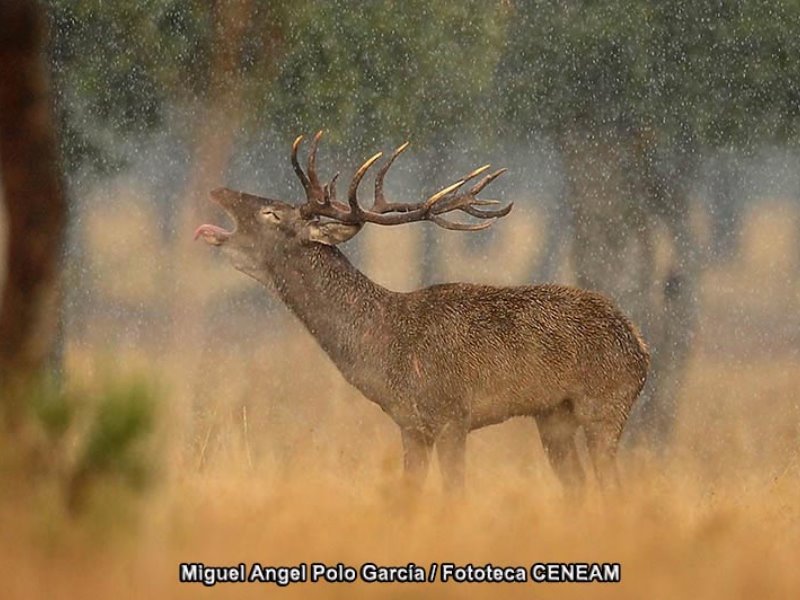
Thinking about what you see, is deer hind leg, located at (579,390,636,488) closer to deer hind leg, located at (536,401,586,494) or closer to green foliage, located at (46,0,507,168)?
deer hind leg, located at (536,401,586,494)

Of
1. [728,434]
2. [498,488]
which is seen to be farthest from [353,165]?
[498,488]

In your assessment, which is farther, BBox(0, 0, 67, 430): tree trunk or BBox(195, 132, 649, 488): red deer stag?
BBox(195, 132, 649, 488): red deer stag

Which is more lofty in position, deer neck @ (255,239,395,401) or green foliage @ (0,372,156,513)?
deer neck @ (255,239,395,401)

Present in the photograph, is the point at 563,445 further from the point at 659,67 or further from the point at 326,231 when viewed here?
the point at 659,67

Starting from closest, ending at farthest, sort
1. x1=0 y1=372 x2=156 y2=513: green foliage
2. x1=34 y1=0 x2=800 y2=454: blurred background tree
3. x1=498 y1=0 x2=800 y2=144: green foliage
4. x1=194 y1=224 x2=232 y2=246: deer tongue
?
x1=0 y1=372 x2=156 y2=513: green foliage → x1=194 y1=224 x2=232 y2=246: deer tongue → x1=34 y1=0 x2=800 y2=454: blurred background tree → x1=498 y1=0 x2=800 y2=144: green foliage

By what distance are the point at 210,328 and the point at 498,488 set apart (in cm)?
1465

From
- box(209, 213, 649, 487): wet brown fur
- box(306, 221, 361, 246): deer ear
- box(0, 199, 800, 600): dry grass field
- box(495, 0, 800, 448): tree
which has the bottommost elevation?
box(0, 199, 800, 600): dry grass field

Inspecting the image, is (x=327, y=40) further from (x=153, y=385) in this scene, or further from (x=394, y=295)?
(x=153, y=385)

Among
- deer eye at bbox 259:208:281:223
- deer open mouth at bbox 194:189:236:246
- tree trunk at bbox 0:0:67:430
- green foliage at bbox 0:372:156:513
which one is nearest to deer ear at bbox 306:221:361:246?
deer eye at bbox 259:208:281:223

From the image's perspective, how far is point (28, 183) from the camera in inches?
468

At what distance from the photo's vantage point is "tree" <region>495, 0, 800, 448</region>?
17.9 meters

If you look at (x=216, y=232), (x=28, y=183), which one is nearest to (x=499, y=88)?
(x=216, y=232)

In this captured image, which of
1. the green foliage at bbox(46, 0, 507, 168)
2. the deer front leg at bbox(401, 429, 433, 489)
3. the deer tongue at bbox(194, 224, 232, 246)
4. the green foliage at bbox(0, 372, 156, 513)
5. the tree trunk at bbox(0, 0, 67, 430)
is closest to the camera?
the green foliage at bbox(0, 372, 156, 513)

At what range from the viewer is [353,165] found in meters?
19.5
